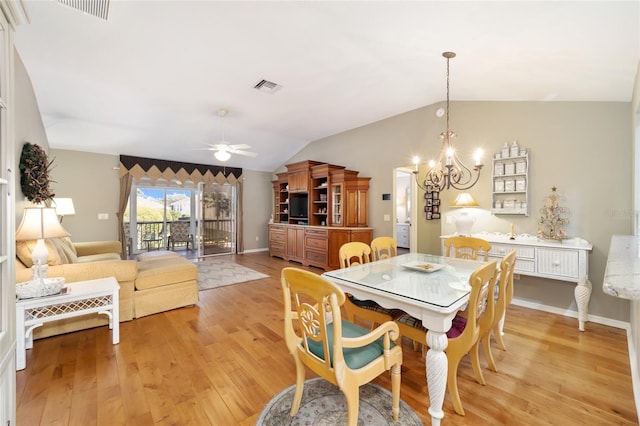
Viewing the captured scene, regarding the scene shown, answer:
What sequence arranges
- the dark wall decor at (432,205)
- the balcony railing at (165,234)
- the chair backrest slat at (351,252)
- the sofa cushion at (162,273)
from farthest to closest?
1. the balcony railing at (165,234)
2. the dark wall decor at (432,205)
3. the sofa cushion at (162,273)
4. the chair backrest slat at (351,252)

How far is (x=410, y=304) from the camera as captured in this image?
166cm

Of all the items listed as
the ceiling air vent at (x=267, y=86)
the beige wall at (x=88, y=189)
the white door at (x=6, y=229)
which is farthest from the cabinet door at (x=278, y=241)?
the white door at (x=6, y=229)

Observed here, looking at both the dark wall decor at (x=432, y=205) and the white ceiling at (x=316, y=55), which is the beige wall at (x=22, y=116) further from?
the dark wall decor at (x=432, y=205)

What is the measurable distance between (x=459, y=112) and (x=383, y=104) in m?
1.16

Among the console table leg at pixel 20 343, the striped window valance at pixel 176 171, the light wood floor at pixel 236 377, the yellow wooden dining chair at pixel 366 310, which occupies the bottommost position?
the light wood floor at pixel 236 377

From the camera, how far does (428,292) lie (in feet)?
5.84

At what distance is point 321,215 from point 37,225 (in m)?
4.67

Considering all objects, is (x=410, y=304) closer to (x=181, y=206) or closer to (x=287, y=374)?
(x=287, y=374)

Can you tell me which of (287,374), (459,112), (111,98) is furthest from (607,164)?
(111,98)

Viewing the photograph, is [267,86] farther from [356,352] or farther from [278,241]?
[278,241]

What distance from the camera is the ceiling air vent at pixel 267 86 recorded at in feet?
11.8

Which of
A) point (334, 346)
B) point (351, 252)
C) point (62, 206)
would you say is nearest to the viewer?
point (334, 346)

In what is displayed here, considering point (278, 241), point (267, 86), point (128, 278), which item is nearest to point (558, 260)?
point (267, 86)

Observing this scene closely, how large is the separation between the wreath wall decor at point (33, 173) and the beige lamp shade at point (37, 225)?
1.12m
